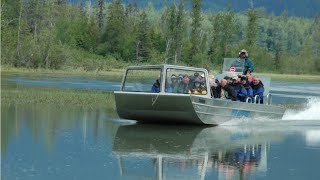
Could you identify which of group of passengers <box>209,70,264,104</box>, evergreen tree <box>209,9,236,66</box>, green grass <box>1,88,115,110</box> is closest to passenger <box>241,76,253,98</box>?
group of passengers <box>209,70,264,104</box>

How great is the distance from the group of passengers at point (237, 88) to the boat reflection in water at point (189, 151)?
4.58 ft

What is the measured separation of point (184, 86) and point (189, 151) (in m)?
4.99

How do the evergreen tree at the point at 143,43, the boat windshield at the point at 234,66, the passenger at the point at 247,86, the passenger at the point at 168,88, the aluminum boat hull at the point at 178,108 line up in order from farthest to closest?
the evergreen tree at the point at 143,43, the boat windshield at the point at 234,66, the passenger at the point at 247,86, the passenger at the point at 168,88, the aluminum boat hull at the point at 178,108

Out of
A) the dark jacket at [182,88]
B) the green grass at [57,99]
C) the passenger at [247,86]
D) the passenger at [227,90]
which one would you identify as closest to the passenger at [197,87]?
the dark jacket at [182,88]

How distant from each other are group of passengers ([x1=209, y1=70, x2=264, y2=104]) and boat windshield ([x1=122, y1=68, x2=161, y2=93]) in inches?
79.2

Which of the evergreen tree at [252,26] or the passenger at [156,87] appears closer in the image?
the passenger at [156,87]

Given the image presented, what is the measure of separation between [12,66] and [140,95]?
51017mm

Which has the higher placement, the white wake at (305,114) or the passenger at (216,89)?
the passenger at (216,89)

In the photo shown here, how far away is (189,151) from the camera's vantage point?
1731 centimetres

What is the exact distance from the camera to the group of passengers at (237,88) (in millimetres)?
23781

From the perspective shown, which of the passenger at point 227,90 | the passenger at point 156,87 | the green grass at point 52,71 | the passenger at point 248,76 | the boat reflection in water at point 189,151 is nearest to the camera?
the boat reflection in water at point 189,151

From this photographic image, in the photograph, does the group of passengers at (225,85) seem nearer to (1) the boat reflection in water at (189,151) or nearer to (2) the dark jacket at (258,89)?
(2) the dark jacket at (258,89)

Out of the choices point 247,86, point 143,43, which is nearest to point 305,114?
point 247,86

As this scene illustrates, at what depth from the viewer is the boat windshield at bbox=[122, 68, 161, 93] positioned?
72.5 ft
